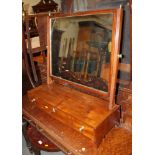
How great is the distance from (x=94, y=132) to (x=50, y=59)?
63 cm

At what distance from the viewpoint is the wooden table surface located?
858 mm

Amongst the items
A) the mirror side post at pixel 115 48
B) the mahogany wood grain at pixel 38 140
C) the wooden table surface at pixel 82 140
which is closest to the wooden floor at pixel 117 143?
the wooden table surface at pixel 82 140

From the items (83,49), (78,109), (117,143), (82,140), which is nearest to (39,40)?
(83,49)

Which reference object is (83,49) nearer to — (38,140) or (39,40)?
(39,40)

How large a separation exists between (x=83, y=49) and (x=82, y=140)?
0.52m

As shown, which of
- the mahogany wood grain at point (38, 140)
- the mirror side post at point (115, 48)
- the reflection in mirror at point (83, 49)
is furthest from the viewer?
the mahogany wood grain at point (38, 140)

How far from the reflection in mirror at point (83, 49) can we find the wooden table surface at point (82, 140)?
0.27m

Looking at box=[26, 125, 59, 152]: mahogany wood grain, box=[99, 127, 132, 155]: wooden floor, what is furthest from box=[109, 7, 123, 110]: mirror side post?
box=[26, 125, 59, 152]: mahogany wood grain

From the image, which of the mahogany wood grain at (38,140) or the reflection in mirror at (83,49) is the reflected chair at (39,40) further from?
the mahogany wood grain at (38,140)

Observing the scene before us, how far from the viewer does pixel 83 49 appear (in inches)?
42.1

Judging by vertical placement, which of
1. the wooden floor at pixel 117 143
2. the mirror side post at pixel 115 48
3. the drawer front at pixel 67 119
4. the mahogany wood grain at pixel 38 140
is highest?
the mirror side post at pixel 115 48

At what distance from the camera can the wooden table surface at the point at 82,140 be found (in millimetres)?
858
